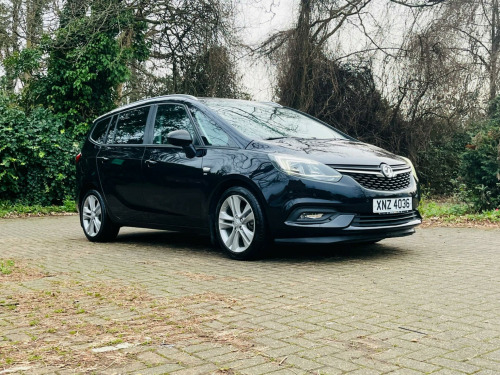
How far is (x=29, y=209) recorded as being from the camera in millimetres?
13820

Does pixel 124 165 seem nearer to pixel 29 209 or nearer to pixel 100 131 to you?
pixel 100 131

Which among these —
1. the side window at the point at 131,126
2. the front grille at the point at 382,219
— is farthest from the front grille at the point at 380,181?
the side window at the point at 131,126

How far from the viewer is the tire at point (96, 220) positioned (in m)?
8.37

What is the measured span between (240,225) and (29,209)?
8.84 meters

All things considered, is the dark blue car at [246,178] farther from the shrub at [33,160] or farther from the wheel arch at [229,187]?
the shrub at [33,160]

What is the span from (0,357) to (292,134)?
4443mm

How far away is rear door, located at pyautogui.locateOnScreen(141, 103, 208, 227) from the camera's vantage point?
690 cm

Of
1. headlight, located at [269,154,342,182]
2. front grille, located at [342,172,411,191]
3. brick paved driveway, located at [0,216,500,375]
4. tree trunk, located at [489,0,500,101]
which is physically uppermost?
tree trunk, located at [489,0,500,101]

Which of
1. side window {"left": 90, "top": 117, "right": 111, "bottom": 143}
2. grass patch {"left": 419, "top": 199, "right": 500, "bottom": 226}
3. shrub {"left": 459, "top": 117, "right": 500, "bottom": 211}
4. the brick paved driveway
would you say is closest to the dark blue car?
side window {"left": 90, "top": 117, "right": 111, "bottom": 143}

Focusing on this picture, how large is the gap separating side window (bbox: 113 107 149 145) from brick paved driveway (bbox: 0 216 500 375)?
162 centimetres

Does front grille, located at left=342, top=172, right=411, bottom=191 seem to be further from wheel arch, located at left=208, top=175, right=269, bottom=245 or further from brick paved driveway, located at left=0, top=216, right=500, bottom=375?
wheel arch, located at left=208, top=175, right=269, bottom=245

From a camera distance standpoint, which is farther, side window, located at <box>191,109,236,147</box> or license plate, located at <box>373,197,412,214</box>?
side window, located at <box>191,109,236,147</box>

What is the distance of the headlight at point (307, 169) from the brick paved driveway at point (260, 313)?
87 centimetres

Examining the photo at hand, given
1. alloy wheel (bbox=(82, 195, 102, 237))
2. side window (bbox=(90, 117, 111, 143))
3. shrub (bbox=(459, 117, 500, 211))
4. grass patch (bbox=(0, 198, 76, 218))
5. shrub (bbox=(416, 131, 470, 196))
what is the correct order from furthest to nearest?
1. shrub (bbox=(416, 131, 470, 196))
2. grass patch (bbox=(0, 198, 76, 218))
3. shrub (bbox=(459, 117, 500, 211))
4. side window (bbox=(90, 117, 111, 143))
5. alloy wheel (bbox=(82, 195, 102, 237))
